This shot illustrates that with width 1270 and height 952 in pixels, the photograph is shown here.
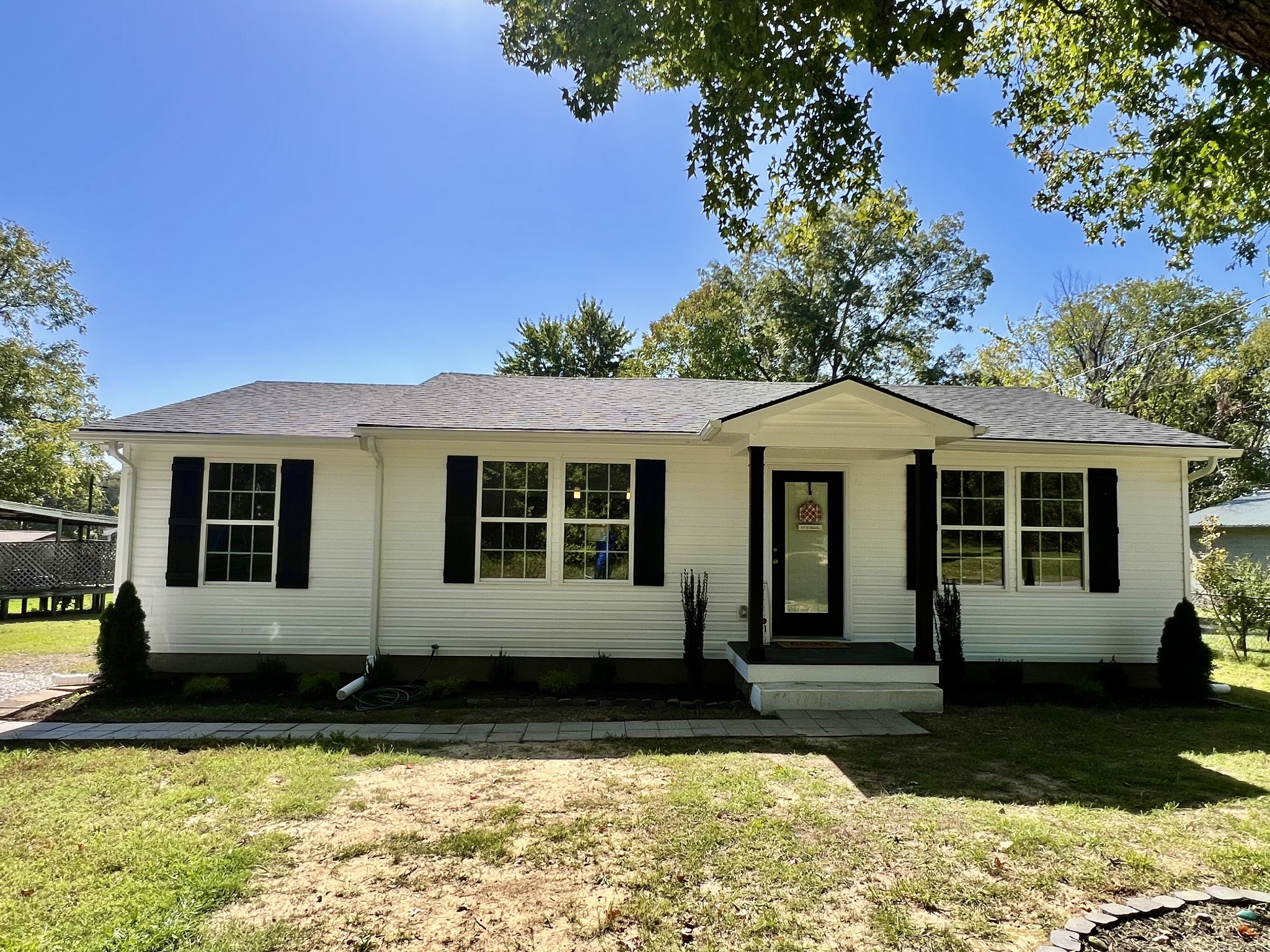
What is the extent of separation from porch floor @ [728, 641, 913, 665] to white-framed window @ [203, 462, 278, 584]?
5.81 m

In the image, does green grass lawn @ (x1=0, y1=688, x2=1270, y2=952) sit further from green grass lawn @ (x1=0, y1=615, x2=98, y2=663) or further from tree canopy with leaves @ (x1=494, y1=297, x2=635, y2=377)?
tree canopy with leaves @ (x1=494, y1=297, x2=635, y2=377)

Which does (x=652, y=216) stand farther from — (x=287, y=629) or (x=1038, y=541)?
(x=287, y=629)

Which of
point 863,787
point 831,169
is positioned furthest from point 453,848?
point 831,169

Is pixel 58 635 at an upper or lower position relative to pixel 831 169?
lower

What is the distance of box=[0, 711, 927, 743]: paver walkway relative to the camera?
18.2 ft

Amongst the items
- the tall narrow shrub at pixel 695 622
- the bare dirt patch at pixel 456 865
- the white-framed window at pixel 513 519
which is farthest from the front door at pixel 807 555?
the bare dirt patch at pixel 456 865

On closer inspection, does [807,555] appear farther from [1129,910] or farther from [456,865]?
[456,865]

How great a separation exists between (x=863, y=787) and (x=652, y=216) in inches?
522

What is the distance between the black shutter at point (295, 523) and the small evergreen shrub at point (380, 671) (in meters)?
1.24

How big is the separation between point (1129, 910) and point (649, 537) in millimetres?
5537

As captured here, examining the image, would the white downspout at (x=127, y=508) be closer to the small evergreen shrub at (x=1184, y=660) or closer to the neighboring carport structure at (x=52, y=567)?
the neighboring carport structure at (x=52, y=567)

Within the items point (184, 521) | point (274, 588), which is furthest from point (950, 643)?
point (184, 521)

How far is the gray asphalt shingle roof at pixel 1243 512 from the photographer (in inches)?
693

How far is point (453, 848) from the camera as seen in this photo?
11.2 feet
